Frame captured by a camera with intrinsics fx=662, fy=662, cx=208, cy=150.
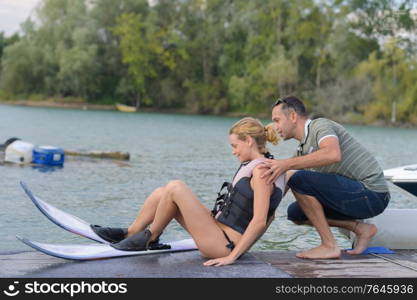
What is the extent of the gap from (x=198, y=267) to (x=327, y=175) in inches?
51.3

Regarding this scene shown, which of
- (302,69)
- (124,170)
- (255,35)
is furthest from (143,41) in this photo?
(124,170)

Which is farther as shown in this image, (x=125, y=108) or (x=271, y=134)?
(x=125, y=108)

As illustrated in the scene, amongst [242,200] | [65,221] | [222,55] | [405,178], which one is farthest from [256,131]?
[222,55]

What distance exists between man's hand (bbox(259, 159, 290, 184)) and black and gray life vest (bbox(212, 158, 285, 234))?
0.21 feet

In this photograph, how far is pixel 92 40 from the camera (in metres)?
69.4

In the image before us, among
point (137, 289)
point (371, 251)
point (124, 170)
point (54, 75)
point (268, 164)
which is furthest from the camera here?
point (54, 75)

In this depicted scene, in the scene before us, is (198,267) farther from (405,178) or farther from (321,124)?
(405,178)

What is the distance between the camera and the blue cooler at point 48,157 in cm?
1652

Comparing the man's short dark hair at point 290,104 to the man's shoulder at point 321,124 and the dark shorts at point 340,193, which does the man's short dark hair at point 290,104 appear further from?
the dark shorts at point 340,193

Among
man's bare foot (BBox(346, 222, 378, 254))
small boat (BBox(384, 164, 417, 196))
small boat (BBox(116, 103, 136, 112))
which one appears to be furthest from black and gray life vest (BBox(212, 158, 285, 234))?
small boat (BBox(116, 103, 136, 112))

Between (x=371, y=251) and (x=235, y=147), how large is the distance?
170 centimetres

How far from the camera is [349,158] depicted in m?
5.41

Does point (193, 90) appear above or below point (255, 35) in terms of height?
below

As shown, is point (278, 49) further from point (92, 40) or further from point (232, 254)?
point (232, 254)
